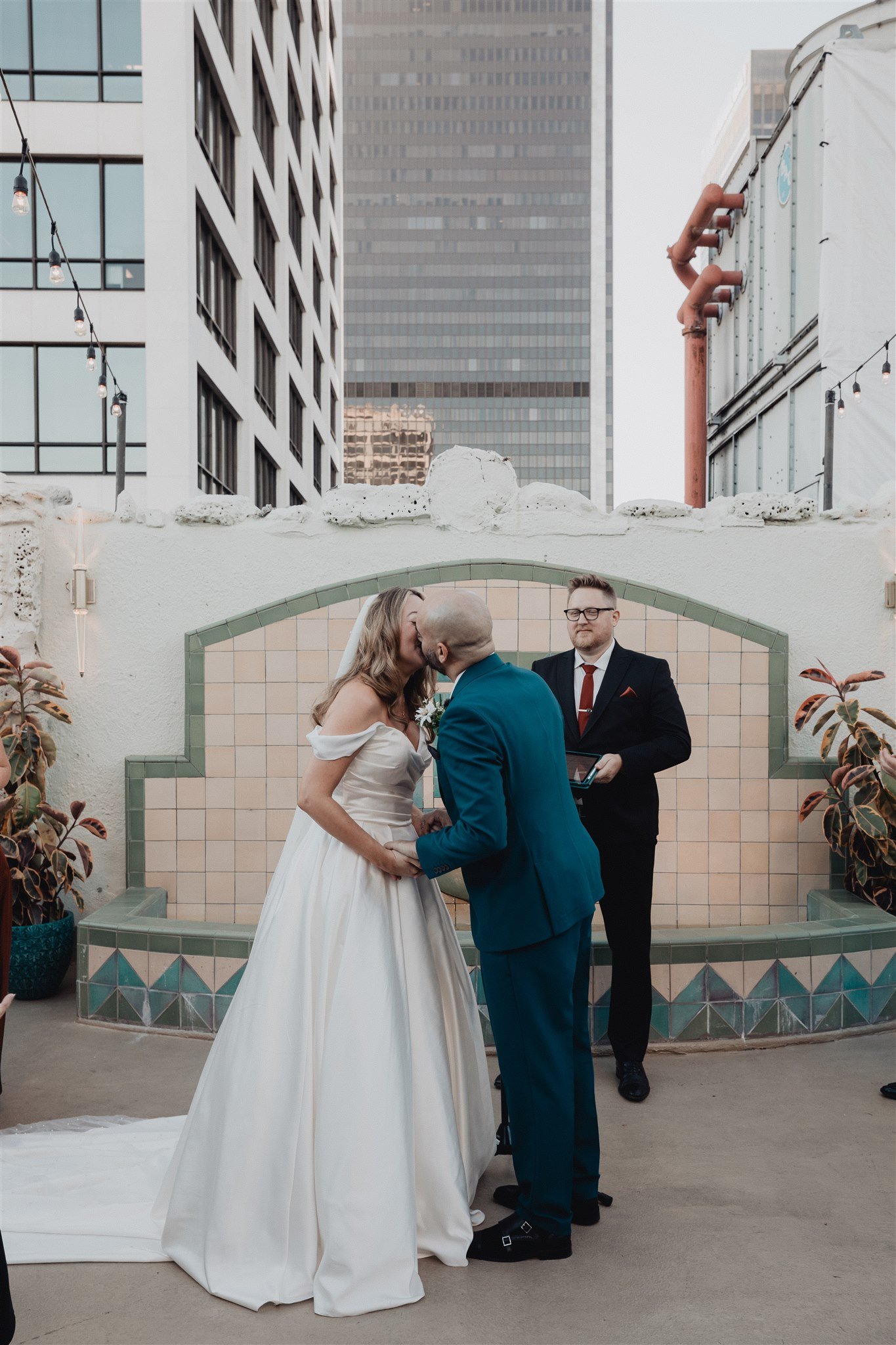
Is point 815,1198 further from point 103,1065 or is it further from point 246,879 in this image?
point 246,879

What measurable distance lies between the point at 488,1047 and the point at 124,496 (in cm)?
323

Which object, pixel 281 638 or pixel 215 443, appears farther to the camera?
pixel 215 443

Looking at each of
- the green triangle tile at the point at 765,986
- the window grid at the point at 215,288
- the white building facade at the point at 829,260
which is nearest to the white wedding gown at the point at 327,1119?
the green triangle tile at the point at 765,986

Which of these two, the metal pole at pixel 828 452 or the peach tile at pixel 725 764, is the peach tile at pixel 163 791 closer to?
the peach tile at pixel 725 764

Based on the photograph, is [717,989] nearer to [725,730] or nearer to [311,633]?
[725,730]

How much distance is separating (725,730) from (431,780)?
147 centimetres

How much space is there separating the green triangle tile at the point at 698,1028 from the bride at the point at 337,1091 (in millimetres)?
1353

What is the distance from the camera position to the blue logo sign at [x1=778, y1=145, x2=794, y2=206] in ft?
34.9

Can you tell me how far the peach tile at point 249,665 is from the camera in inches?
177

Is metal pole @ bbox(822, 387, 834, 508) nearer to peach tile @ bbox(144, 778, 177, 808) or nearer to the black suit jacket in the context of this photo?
the black suit jacket

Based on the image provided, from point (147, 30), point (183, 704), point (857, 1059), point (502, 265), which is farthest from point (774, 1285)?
point (502, 265)

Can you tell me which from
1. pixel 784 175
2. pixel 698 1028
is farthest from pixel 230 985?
pixel 784 175

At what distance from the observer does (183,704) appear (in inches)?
183

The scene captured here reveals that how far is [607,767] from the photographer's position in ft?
9.86
